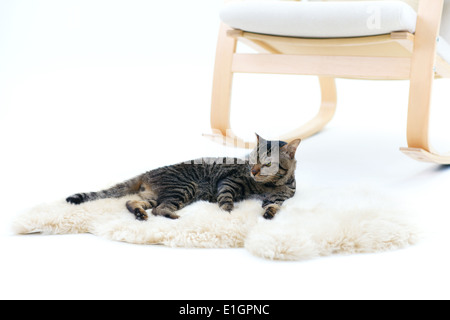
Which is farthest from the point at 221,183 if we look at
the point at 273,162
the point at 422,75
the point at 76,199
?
the point at 422,75

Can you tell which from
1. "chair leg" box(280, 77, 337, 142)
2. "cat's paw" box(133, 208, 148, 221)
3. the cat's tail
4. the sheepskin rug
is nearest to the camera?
the sheepskin rug

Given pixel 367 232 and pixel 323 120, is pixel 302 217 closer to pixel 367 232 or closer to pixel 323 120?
pixel 367 232

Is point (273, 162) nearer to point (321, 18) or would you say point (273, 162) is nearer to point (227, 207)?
point (227, 207)

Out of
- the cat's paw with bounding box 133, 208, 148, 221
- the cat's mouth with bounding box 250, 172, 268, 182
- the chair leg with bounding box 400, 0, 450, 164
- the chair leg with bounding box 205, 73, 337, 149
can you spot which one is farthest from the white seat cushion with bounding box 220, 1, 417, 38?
the cat's paw with bounding box 133, 208, 148, 221

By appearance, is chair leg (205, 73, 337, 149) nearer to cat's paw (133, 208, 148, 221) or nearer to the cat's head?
the cat's head

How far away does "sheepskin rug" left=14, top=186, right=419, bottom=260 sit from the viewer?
115 centimetres

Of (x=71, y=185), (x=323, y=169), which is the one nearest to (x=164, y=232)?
(x=71, y=185)

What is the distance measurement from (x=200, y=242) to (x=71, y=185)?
2.32ft

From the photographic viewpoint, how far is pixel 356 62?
172 cm

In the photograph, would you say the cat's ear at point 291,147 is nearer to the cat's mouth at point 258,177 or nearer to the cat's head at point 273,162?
the cat's head at point 273,162

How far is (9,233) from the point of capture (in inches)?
50.6

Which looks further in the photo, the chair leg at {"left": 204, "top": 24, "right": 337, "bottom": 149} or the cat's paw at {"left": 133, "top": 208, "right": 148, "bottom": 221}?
the chair leg at {"left": 204, "top": 24, "right": 337, "bottom": 149}

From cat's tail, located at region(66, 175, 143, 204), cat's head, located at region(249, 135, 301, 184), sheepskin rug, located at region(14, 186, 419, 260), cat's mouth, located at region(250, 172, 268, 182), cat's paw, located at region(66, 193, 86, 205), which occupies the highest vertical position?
cat's head, located at region(249, 135, 301, 184)

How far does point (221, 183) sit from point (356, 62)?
660 millimetres
